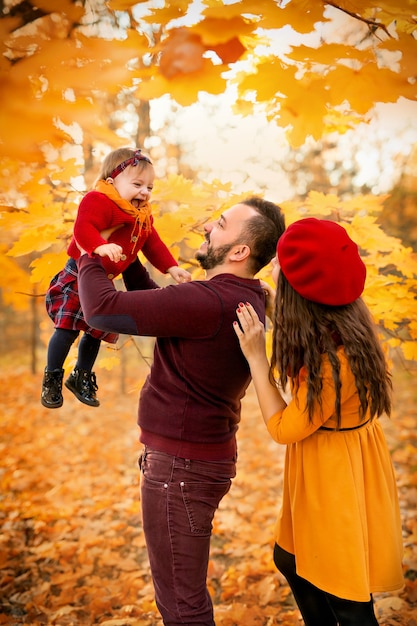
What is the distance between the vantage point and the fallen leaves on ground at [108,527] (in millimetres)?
3529

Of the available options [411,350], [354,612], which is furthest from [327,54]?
[354,612]

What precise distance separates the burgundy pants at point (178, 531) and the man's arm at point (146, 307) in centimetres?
52

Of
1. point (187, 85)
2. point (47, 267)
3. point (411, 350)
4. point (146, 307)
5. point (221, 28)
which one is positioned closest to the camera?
point (146, 307)

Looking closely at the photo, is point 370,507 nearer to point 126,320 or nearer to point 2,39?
point 126,320

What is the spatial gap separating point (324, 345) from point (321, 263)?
302 millimetres

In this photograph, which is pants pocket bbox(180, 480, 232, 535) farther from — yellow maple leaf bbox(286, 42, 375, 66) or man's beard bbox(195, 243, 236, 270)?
yellow maple leaf bbox(286, 42, 375, 66)

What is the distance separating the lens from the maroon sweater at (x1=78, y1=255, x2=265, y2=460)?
5.73ft

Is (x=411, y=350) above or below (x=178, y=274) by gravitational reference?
below

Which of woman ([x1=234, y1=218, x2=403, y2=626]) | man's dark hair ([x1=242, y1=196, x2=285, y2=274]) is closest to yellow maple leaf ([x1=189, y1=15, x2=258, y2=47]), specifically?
man's dark hair ([x1=242, y1=196, x2=285, y2=274])

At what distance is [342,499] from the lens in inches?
73.0

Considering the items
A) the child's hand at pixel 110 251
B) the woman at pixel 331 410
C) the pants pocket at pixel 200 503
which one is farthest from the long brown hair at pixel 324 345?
the child's hand at pixel 110 251

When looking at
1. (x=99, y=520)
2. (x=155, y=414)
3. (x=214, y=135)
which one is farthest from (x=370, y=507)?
(x=99, y=520)

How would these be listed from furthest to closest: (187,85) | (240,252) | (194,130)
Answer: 1. (194,130)
2. (187,85)
3. (240,252)

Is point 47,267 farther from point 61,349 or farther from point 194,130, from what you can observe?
point 194,130
